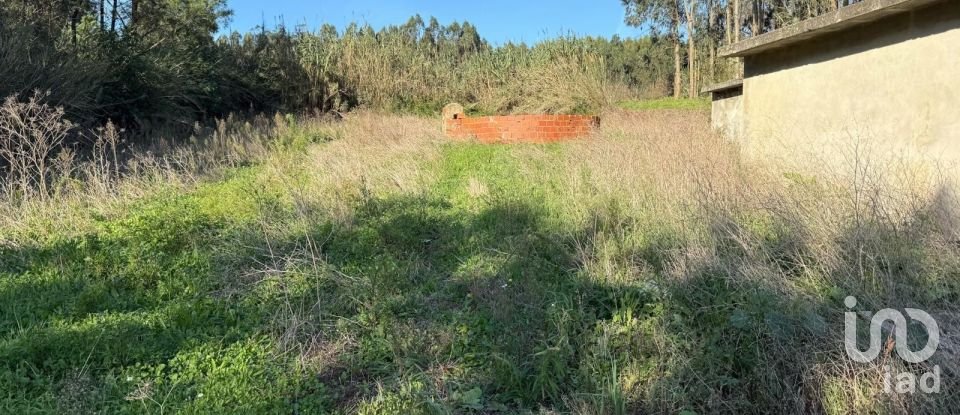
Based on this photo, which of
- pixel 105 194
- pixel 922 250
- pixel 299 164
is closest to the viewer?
pixel 922 250

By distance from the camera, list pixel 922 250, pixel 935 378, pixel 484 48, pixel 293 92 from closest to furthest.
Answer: pixel 935 378, pixel 922 250, pixel 293 92, pixel 484 48

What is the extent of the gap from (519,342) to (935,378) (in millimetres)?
1744

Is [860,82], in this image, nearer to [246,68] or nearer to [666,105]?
[666,105]

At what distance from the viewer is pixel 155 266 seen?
150 inches

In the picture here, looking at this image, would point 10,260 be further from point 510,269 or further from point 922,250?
point 922,250

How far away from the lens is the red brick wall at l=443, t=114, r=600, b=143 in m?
11.0

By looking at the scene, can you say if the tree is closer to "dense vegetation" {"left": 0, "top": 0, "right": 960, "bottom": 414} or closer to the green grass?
the green grass

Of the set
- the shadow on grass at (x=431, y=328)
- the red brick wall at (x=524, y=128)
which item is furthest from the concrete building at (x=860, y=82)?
the red brick wall at (x=524, y=128)

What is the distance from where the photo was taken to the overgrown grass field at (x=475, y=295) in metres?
2.36

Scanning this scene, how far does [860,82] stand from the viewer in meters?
5.32

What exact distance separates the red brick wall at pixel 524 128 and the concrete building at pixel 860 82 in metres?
3.97

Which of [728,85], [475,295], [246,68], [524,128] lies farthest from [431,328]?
[246,68]

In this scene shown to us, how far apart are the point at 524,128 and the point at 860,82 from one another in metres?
6.43

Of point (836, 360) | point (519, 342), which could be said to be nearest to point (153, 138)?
point (519, 342)
